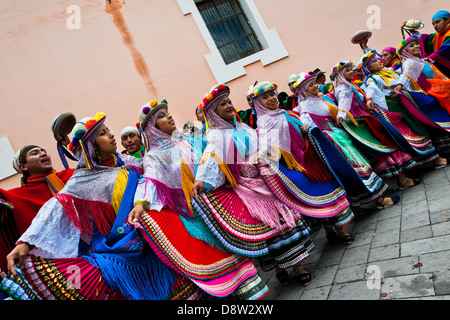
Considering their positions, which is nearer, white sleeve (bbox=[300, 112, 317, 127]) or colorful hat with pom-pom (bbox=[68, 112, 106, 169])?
colorful hat with pom-pom (bbox=[68, 112, 106, 169])

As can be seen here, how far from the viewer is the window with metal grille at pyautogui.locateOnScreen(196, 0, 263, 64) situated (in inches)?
281

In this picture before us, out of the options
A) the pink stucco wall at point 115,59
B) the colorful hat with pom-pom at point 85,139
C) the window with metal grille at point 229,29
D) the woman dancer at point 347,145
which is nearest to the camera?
the colorful hat with pom-pom at point 85,139

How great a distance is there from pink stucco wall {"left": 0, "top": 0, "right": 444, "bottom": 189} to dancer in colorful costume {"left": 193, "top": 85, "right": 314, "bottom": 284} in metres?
3.37

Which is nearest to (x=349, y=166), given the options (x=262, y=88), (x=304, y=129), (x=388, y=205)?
(x=304, y=129)

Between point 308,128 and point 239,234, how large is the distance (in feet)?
4.45

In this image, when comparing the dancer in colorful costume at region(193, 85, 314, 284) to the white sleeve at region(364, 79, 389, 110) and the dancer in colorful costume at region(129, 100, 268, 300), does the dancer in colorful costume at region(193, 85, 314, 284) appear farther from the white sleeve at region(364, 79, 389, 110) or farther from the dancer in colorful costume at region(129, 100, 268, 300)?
the white sleeve at region(364, 79, 389, 110)

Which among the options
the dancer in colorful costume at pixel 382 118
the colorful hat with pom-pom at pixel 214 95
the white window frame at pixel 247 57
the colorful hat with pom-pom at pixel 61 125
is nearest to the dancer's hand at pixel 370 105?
the dancer in colorful costume at pixel 382 118

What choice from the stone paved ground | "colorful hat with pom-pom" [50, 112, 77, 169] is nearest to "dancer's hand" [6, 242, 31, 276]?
"colorful hat with pom-pom" [50, 112, 77, 169]

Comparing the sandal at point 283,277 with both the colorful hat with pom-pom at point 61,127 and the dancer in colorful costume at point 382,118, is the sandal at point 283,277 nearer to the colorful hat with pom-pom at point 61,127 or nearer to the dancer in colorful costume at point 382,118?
the dancer in colorful costume at point 382,118

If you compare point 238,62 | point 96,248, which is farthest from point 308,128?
point 238,62

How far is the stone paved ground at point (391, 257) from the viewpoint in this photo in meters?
2.29

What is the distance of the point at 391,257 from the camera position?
2.75 meters

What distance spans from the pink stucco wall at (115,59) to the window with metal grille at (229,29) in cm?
43

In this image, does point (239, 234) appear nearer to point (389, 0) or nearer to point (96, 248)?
point (96, 248)
